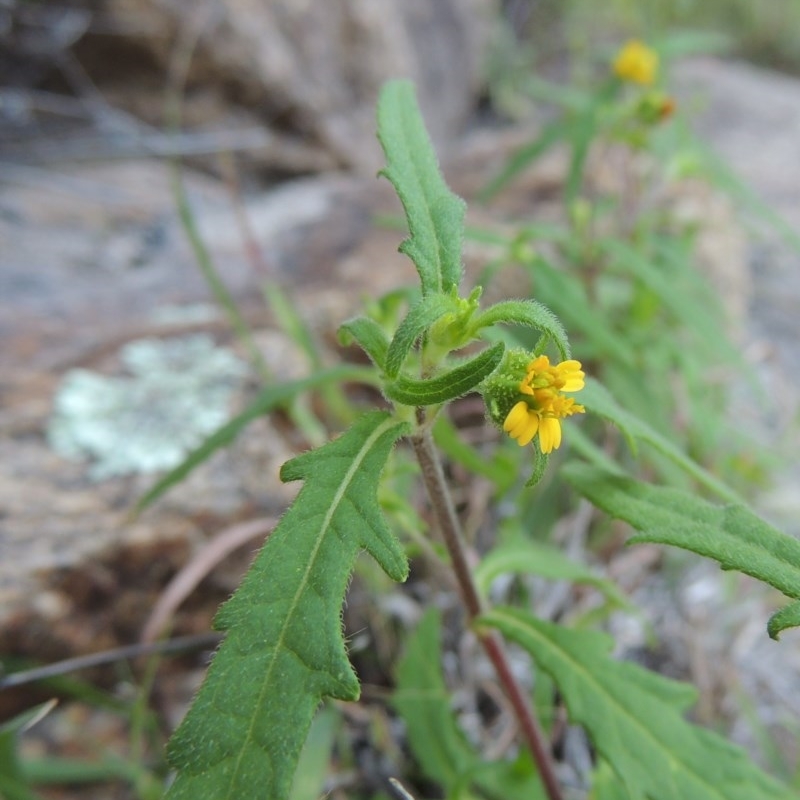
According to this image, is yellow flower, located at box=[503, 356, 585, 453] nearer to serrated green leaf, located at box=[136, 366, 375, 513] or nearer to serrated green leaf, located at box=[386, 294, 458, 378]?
serrated green leaf, located at box=[386, 294, 458, 378]

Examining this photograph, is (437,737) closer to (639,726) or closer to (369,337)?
(639,726)

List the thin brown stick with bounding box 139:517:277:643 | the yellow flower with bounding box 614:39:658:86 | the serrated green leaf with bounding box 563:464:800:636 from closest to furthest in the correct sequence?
the serrated green leaf with bounding box 563:464:800:636 < the thin brown stick with bounding box 139:517:277:643 < the yellow flower with bounding box 614:39:658:86

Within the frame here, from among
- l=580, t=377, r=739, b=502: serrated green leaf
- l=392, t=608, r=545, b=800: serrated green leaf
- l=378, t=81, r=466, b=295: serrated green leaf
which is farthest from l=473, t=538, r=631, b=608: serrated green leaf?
l=378, t=81, r=466, b=295: serrated green leaf

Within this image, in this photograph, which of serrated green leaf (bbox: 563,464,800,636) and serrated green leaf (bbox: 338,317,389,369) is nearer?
serrated green leaf (bbox: 563,464,800,636)

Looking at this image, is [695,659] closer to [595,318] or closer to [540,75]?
[595,318]

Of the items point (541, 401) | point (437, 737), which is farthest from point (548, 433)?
point (437, 737)

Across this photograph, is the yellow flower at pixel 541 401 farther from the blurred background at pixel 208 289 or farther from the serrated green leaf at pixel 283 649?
the blurred background at pixel 208 289

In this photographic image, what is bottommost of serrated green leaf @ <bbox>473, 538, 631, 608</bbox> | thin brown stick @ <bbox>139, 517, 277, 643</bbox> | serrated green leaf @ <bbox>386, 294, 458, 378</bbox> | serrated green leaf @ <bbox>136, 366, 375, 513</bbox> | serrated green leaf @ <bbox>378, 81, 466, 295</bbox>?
thin brown stick @ <bbox>139, 517, 277, 643</bbox>
